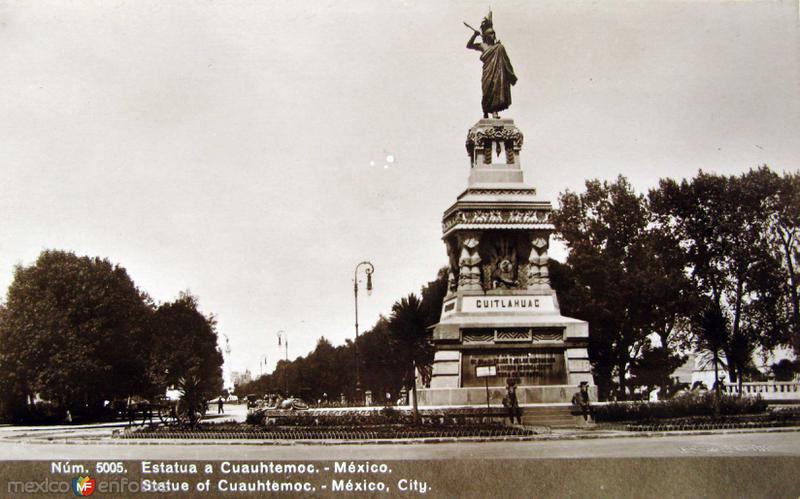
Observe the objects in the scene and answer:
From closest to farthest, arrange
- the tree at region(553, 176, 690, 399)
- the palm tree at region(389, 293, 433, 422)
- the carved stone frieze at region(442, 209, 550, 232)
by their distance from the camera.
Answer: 1. the palm tree at region(389, 293, 433, 422)
2. the carved stone frieze at region(442, 209, 550, 232)
3. the tree at region(553, 176, 690, 399)

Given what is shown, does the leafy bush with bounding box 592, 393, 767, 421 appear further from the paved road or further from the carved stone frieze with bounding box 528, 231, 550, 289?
the carved stone frieze with bounding box 528, 231, 550, 289

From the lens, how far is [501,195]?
132 feet

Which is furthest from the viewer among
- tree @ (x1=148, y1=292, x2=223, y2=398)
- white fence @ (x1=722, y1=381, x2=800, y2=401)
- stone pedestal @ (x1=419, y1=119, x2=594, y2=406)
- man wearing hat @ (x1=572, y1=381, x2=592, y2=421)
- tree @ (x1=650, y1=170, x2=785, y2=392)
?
tree @ (x1=148, y1=292, x2=223, y2=398)

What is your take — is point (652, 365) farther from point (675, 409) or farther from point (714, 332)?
point (675, 409)

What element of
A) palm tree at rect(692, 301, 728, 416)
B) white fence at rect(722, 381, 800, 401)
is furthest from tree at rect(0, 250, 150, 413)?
white fence at rect(722, 381, 800, 401)

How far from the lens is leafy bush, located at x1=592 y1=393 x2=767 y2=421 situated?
33.6 metres

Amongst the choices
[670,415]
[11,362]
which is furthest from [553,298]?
[11,362]

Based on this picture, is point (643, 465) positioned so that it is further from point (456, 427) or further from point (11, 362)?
point (11, 362)

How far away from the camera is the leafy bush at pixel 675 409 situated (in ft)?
110

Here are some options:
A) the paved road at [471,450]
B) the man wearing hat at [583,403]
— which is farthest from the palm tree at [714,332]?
the paved road at [471,450]

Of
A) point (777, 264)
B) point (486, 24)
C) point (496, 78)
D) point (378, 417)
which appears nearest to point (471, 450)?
point (378, 417)

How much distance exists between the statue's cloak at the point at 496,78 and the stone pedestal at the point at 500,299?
1.20 meters

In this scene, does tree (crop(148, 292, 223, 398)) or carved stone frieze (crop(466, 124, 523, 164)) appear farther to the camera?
tree (crop(148, 292, 223, 398))

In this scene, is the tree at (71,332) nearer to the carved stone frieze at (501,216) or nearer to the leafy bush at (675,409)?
the carved stone frieze at (501,216)
